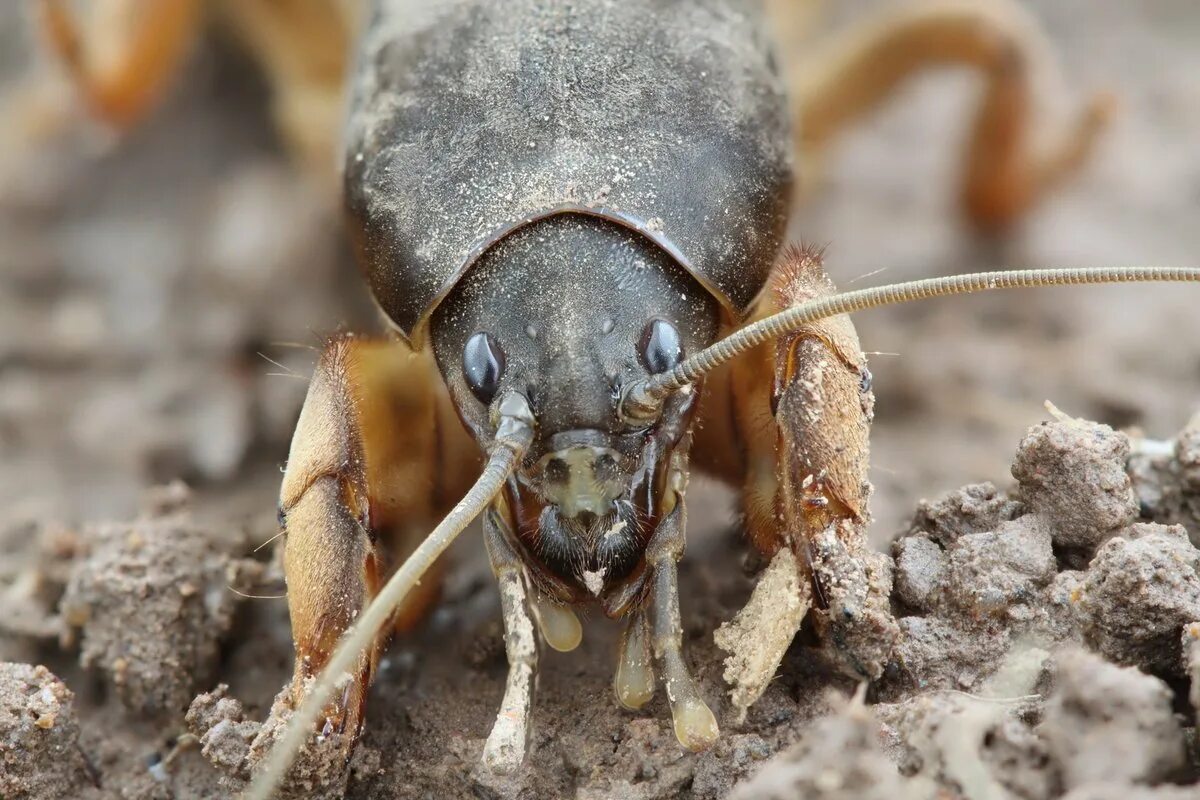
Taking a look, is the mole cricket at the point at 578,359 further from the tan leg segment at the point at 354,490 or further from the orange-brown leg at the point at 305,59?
the orange-brown leg at the point at 305,59


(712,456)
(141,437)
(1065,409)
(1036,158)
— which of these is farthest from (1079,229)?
(141,437)

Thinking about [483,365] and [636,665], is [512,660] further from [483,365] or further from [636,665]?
[483,365]

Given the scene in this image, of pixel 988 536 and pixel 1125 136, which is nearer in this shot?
pixel 988 536

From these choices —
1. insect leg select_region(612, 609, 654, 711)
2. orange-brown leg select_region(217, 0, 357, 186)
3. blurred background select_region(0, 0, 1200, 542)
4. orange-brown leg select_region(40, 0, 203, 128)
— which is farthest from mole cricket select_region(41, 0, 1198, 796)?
orange-brown leg select_region(40, 0, 203, 128)

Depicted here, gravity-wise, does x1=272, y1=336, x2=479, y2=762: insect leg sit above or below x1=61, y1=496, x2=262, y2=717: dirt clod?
above

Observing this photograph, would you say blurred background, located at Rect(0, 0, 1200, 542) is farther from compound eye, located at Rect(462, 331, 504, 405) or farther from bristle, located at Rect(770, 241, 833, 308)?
compound eye, located at Rect(462, 331, 504, 405)

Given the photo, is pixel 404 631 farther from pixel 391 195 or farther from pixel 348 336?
pixel 391 195

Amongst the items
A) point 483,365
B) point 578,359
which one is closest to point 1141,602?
point 578,359
